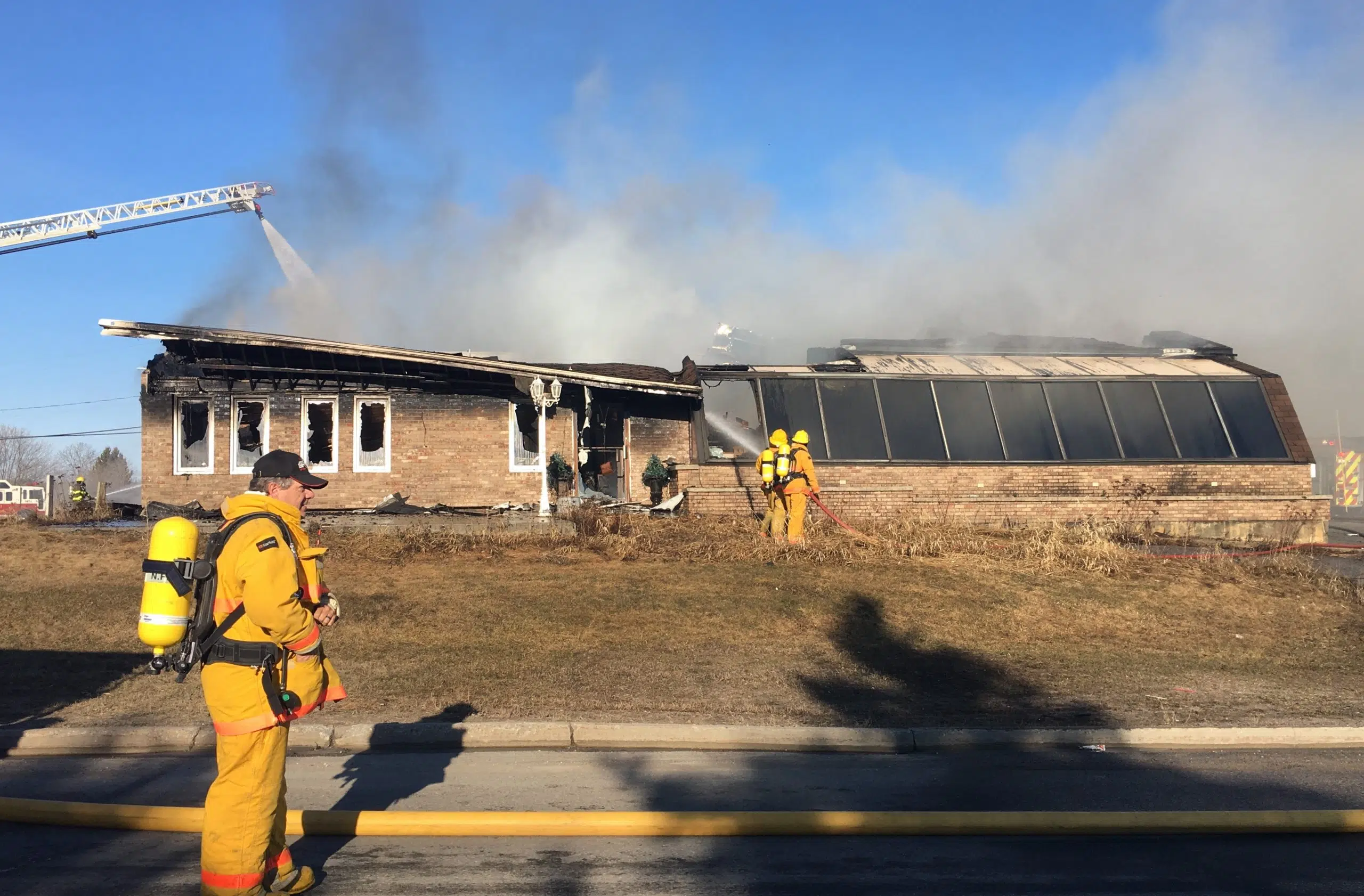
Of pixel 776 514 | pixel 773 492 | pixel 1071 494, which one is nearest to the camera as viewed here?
pixel 773 492

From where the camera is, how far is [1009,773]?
241 inches

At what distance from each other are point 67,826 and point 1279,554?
14.2 metres

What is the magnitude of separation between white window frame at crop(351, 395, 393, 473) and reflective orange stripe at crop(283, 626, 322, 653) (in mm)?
14410

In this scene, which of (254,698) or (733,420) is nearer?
(254,698)

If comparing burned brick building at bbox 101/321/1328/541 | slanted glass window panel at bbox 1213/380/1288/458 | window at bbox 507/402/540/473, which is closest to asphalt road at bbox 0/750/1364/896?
burned brick building at bbox 101/321/1328/541

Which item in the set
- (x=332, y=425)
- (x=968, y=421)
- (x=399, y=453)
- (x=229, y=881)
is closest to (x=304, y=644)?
(x=229, y=881)

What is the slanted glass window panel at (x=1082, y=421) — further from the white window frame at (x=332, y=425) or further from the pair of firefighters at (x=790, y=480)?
the white window frame at (x=332, y=425)

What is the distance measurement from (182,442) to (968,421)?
14.3m

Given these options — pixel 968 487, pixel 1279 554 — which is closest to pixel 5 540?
pixel 968 487

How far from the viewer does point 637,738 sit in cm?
654

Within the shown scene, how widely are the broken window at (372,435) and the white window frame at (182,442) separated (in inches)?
101

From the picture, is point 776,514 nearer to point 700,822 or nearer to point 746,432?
point 746,432

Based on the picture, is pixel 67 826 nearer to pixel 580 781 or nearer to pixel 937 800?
pixel 580 781

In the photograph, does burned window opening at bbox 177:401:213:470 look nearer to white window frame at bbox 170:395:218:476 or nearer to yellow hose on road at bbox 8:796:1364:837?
white window frame at bbox 170:395:218:476
